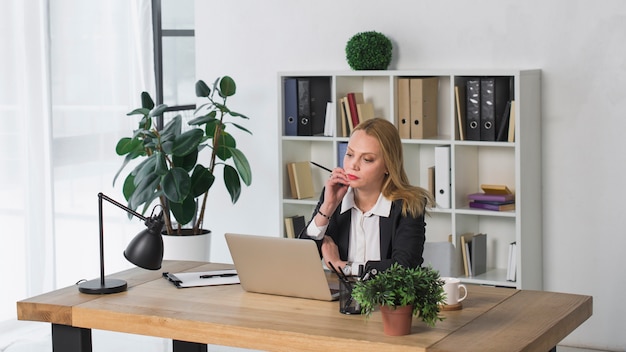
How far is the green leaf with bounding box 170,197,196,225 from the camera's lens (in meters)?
5.58

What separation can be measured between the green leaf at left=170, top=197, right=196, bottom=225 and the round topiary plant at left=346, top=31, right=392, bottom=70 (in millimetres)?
1265

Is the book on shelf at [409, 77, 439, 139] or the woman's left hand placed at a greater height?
the book on shelf at [409, 77, 439, 139]

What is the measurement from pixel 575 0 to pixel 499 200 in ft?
3.82

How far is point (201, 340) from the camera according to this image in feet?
9.40

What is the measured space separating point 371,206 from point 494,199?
1809 millimetres

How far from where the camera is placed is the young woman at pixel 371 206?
3453 millimetres

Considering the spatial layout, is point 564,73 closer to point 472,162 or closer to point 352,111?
point 472,162

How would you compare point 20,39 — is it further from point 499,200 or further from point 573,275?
point 573,275

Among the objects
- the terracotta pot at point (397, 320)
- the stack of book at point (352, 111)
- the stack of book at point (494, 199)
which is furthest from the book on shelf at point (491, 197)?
the terracotta pot at point (397, 320)

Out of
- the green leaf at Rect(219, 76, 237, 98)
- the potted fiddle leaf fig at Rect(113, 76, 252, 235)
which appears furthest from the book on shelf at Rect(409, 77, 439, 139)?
the green leaf at Rect(219, 76, 237, 98)

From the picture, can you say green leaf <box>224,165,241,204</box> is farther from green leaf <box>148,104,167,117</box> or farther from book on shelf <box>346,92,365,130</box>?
book on shelf <box>346,92,365,130</box>

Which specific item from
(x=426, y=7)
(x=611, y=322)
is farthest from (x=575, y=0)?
(x=611, y=322)

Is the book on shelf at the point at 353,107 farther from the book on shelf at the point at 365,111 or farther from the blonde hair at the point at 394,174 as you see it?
the blonde hair at the point at 394,174

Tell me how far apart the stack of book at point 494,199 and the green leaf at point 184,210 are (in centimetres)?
163
